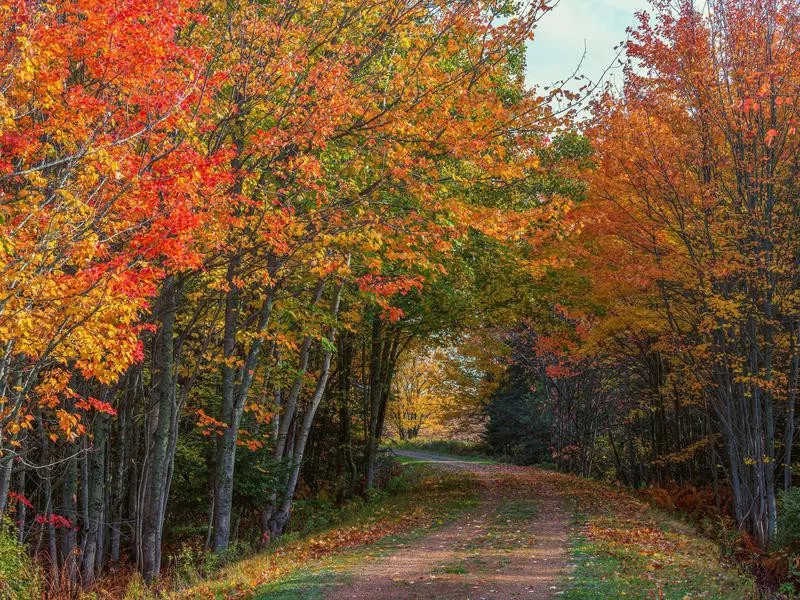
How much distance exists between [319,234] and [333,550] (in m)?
5.42

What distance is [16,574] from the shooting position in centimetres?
1043

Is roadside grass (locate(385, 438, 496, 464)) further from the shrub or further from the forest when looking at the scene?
the shrub

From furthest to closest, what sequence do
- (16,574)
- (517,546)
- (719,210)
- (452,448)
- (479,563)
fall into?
(452,448), (719,210), (517,546), (16,574), (479,563)

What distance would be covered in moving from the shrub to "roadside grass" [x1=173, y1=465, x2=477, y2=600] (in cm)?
231

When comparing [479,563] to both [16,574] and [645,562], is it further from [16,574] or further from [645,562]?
[16,574]

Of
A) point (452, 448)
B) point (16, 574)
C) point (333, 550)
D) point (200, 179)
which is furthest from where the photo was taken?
point (452, 448)

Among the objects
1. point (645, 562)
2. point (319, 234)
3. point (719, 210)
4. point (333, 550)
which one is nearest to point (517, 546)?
point (645, 562)

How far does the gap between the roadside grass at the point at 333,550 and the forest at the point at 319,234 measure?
19 cm

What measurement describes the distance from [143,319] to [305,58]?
223 inches

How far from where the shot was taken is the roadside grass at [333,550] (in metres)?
8.95

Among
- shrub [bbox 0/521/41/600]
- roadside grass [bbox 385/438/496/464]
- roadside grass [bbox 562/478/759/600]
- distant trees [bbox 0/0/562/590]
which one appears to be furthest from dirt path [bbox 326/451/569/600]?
roadside grass [bbox 385/438/496/464]

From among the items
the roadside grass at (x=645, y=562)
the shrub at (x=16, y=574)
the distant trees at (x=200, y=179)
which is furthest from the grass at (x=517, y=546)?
the shrub at (x=16, y=574)

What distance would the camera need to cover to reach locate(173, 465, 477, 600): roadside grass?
29.3 ft

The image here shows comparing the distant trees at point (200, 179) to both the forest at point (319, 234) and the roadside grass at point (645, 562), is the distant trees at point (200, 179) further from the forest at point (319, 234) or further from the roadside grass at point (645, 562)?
the roadside grass at point (645, 562)
